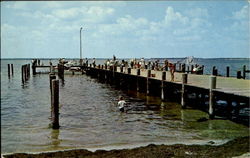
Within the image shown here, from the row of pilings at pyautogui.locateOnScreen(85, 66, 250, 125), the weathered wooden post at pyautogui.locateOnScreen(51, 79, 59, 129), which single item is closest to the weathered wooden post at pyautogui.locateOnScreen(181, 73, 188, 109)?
the row of pilings at pyautogui.locateOnScreen(85, 66, 250, 125)

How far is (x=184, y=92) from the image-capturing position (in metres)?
20.1

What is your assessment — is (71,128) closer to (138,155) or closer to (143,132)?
(143,132)

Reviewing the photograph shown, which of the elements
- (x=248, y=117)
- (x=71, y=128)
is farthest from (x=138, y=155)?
(x=248, y=117)

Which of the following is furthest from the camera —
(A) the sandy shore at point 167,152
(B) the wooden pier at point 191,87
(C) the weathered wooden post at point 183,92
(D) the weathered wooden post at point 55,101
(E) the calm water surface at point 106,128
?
(C) the weathered wooden post at point 183,92

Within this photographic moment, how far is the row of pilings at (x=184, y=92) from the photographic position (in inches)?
661

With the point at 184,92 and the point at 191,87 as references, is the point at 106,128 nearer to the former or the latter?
the point at 184,92

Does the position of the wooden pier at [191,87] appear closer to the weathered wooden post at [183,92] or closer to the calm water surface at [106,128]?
the weathered wooden post at [183,92]

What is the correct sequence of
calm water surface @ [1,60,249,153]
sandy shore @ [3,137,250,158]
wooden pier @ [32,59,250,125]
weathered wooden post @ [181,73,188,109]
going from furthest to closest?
1. weathered wooden post @ [181,73,188,109]
2. wooden pier @ [32,59,250,125]
3. calm water surface @ [1,60,249,153]
4. sandy shore @ [3,137,250,158]

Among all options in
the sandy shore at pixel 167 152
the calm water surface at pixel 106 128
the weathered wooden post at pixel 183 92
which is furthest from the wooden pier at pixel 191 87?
the sandy shore at pixel 167 152

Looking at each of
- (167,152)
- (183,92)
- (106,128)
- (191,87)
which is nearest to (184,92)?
(183,92)

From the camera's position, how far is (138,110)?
21078 mm

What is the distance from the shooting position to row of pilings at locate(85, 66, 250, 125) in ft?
55.1

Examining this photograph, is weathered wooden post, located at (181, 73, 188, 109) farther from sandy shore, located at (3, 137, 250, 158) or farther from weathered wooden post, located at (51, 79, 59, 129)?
sandy shore, located at (3, 137, 250, 158)

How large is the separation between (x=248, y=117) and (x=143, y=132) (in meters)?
6.62
